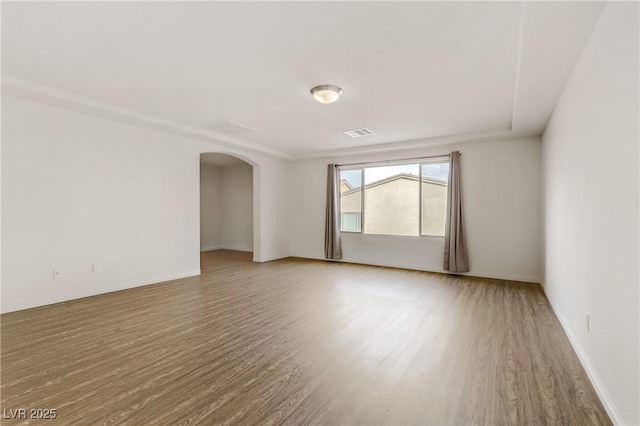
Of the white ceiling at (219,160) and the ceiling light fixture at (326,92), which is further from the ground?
the white ceiling at (219,160)

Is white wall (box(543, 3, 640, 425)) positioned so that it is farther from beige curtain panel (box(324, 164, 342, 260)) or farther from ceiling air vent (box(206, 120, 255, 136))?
beige curtain panel (box(324, 164, 342, 260))

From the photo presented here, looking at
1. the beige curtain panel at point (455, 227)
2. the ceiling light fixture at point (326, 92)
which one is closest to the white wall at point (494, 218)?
the beige curtain panel at point (455, 227)

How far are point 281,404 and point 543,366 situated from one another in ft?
6.55

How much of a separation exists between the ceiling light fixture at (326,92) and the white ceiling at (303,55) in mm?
108

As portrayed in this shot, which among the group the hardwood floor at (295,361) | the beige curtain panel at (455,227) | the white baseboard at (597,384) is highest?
the beige curtain panel at (455,227)

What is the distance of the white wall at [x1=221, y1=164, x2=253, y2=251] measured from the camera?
29.8 ft

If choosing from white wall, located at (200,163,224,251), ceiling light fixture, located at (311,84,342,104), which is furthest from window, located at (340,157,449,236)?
white wall, located at (200,163,224,251)

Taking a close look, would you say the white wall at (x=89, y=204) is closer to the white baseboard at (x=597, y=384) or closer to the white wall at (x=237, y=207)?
the white wall at (x=237, y=207)

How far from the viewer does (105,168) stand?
427 cm

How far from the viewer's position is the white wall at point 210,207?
9047 millimetres

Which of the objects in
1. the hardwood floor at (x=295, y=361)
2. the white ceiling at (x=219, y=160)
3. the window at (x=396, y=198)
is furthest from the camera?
the white ceiling at (x=219, y=160)

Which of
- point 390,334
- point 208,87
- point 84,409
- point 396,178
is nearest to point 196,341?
point 84,409

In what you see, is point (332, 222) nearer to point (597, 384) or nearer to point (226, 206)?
point (226, 206)

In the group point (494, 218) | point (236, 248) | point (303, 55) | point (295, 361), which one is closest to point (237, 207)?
point (236, 248)
